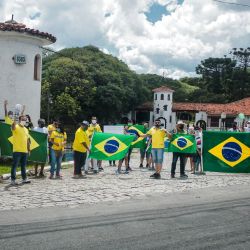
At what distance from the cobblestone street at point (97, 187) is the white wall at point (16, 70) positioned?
258 inches

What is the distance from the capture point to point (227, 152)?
613 inches

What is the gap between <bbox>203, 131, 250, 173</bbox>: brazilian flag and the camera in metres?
15.6

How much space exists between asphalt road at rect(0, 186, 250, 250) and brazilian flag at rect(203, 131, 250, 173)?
17.1ft

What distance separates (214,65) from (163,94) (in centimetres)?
2568

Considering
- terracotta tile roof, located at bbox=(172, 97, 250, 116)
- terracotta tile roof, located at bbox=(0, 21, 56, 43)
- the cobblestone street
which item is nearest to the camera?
the cobblestone street

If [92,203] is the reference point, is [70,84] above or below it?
above

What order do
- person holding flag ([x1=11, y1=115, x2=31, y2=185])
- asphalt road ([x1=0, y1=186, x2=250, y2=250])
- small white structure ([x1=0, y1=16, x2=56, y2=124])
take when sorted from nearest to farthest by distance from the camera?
1. asphalt road ([x1=0, y1=186, x2=250, y2=250])
2. person holding flag ([x1=11, y1=115, x2=31, y2=185])
3. small white structure ([x1=0, y1=16, x2=56, y2=124])

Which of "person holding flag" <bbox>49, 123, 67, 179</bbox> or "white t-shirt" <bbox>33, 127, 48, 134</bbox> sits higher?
"white t-shirt" <bbox>33, 127, 48, 134</bbox>

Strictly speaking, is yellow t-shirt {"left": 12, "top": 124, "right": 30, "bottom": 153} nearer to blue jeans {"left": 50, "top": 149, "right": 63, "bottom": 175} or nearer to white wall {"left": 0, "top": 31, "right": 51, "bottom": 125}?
blue jeans {"left": 50, "top": 149, "right": 63, "bottom": 175}

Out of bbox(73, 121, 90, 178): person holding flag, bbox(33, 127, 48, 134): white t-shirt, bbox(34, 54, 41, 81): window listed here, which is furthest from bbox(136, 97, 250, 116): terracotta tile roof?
bbox(33, 127, 48, 134): white t-shirt

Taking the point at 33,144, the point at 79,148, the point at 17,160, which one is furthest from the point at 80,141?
the point at 17,160

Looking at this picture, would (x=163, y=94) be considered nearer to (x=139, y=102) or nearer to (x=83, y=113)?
(x=139, y=102)

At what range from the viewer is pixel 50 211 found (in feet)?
29.2

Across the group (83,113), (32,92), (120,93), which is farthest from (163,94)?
(32,92)
